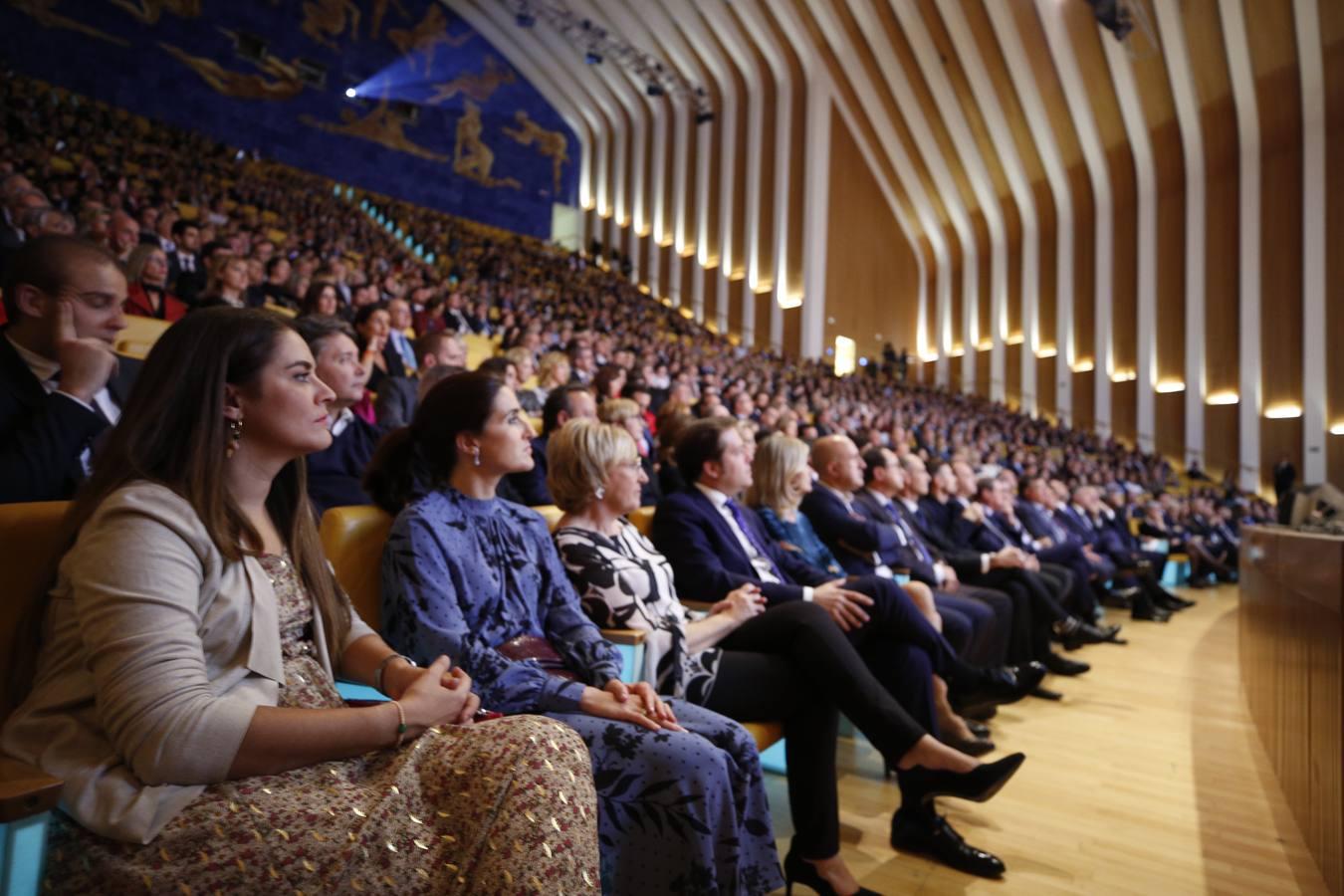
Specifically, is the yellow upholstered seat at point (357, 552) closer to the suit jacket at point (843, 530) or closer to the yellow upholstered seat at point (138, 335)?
the suit jacket at point (843, 530)

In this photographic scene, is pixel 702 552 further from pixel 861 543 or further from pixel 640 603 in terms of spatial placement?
pixel 861 543

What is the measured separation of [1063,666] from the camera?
11.8 ft

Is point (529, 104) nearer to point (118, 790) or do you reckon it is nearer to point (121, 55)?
point (121, 55)

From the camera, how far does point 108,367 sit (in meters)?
1.55

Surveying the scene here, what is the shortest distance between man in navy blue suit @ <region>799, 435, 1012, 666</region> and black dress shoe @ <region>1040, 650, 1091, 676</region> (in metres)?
0.66

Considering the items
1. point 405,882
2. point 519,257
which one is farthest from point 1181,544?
point 519,257

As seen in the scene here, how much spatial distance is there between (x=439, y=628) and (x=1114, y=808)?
6.15 feet

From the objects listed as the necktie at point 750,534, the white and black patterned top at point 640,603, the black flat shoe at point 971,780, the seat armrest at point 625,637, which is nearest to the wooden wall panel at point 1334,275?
the necktie at point 750,534

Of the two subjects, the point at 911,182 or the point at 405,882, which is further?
the point at 911,182

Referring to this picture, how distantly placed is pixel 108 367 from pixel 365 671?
34.9 inches

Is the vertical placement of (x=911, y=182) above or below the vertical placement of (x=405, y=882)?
above

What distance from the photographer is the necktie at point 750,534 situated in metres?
2.35

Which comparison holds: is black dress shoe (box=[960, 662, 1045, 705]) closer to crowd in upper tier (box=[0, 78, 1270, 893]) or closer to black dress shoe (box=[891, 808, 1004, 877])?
crowd in upper tier (box=[0, 78, 1270, 893])

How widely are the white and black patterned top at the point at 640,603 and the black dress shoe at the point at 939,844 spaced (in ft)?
1.98
